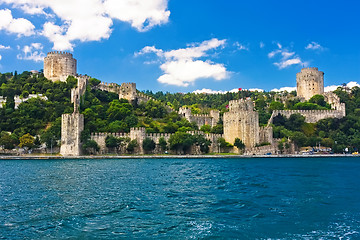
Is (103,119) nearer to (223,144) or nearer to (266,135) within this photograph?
(223,144)

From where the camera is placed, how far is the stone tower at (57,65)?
190ft

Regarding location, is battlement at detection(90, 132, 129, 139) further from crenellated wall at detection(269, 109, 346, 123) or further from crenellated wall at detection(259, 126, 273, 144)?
crenellated wall at detection(269, 109, 346, 123)

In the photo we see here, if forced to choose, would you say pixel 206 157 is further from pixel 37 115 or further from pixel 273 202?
pixel 273 202

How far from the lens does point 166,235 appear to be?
9.16m

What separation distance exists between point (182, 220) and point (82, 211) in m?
3.41

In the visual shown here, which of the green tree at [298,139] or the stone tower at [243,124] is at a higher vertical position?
the stone tower at [243,124]

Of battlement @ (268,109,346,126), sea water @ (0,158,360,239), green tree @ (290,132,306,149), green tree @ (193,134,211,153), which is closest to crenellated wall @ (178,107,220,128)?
battlement @ (268,109,346,126)

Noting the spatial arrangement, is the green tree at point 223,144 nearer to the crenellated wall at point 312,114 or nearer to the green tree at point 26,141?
the crenellated wall at point 312,114

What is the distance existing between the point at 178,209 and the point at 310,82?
212 ft

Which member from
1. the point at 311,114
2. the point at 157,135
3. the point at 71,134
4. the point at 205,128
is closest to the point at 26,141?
the point at 71,134

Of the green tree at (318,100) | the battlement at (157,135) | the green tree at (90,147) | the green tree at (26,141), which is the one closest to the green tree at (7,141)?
the green tree at (26,141)

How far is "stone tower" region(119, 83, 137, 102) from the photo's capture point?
57.9m

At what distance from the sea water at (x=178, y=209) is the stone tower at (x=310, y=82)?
179 ft

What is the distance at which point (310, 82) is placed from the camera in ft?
231
